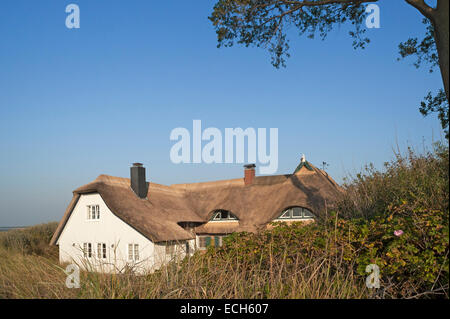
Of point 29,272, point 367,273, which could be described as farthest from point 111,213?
point 367,273

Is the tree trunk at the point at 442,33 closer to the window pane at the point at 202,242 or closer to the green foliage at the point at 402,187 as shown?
the green foliage at the point at 402,187

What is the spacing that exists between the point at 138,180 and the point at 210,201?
18.1 feet

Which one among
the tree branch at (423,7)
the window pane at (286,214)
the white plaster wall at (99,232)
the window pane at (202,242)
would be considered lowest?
the window pane at (202,242)

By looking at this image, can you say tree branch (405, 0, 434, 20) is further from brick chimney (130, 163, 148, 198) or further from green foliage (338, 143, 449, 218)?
brick chimney (130, 163, 148, 198)

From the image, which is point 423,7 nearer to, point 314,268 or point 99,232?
point 314,268

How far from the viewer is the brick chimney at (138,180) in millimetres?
25397

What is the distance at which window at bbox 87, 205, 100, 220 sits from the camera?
78.2 ft

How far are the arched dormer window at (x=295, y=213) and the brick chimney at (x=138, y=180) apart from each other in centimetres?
914

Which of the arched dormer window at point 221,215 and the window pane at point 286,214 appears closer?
the window pane at point 286,214

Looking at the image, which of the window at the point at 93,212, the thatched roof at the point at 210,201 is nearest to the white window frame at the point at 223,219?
the thatched roof at the point at 210,201

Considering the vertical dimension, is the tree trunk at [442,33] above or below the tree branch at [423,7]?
below

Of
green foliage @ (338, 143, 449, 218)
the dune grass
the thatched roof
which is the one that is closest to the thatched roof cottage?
the thatched roof

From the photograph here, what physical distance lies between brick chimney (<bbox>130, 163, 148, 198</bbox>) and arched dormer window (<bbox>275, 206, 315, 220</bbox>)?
30.0 ft
